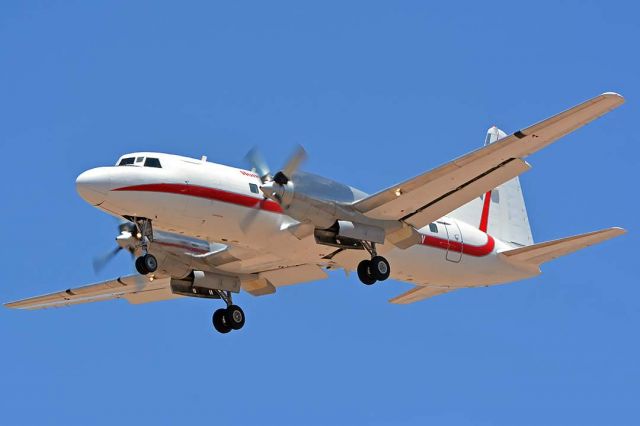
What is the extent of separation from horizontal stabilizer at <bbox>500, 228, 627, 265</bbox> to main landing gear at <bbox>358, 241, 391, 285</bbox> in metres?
5.11

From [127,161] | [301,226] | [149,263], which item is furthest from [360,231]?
[127,161]

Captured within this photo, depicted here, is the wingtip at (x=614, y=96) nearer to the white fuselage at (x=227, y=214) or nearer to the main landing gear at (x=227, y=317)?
the white fuselage at (x=227, y=214)

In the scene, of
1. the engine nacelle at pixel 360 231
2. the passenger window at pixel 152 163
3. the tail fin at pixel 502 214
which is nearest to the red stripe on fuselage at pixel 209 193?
the passenger window at pixel 152 163

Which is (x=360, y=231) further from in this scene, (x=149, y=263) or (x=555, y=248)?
(x=555, y=248)

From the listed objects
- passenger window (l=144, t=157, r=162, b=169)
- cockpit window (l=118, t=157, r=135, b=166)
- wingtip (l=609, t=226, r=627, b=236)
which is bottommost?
wingtip (l=609, t=226, r=627, b=236)

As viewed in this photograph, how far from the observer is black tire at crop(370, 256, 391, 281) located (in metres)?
28.8

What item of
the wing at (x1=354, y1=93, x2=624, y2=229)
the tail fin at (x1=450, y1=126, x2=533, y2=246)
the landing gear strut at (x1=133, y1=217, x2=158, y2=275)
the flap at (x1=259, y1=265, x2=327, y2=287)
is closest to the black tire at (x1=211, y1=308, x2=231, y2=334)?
the flap at (x1=259, y1=265, x2=327, y2=287)

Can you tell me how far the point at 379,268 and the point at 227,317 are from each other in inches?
214

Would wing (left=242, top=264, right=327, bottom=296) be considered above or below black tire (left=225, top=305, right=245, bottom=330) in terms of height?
above

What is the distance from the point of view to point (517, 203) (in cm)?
3594

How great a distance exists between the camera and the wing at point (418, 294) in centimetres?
3319

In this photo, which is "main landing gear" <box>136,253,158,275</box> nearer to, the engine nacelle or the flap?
the engine nacelle

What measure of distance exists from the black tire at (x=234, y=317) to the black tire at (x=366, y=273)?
4.71 metres

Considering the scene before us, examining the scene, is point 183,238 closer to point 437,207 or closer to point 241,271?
point 241,271
